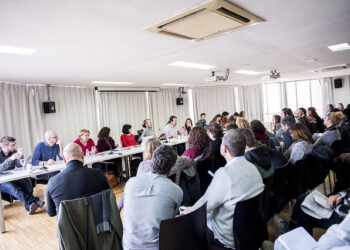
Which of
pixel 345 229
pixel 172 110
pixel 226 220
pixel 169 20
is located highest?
pixel 169 20

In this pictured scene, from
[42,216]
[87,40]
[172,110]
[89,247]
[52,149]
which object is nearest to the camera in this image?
[89,247]

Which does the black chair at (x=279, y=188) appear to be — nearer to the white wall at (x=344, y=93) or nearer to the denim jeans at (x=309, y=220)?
the denim jeans at (x=309, y=220)

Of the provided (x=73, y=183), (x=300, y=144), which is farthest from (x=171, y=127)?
(x=73, y=183)

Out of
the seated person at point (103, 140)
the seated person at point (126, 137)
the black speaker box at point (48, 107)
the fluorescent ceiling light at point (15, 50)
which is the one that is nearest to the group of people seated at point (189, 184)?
the fluorescent ceiling light at point (15, 50)

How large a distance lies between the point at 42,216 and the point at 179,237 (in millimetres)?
3310

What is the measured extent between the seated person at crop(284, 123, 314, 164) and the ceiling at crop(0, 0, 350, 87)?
135 cm

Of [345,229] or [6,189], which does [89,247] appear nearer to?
[345,229]

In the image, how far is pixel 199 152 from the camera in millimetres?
3354

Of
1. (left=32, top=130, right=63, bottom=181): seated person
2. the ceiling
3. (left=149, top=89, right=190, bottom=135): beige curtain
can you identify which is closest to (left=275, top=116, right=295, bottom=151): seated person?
the ceiling

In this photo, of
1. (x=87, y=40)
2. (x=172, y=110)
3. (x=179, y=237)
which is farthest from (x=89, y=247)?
(x=172, y=110)

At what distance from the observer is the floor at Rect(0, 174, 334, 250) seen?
304 cm

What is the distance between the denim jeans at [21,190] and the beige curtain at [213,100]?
27.6 feet

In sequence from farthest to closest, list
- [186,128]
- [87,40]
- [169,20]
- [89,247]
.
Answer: [186,128], [87,40], [169,20], [89,247]

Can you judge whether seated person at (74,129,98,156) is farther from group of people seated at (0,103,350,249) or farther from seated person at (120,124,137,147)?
group of people seated at (0,103,350,249)
